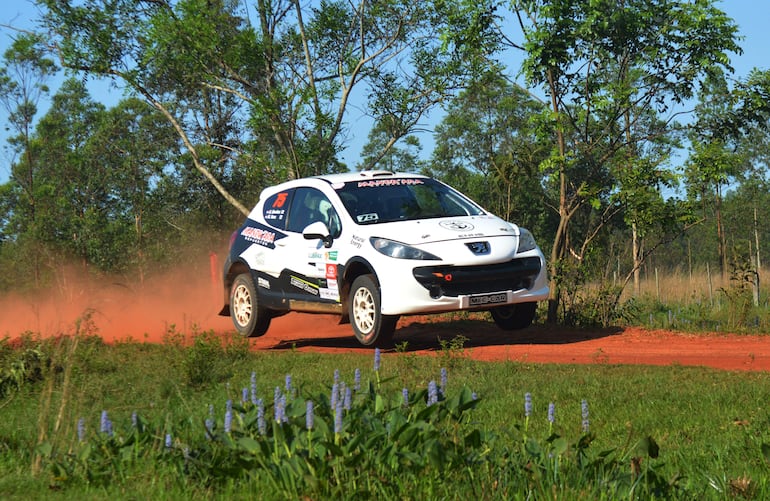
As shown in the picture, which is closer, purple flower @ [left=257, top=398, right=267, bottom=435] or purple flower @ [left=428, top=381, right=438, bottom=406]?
purple flower @ [left=257, top=398, right=267, bottom=435]

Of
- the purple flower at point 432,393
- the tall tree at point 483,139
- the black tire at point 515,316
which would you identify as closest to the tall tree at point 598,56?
the black tire at point 515,316

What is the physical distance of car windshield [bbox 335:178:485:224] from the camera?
38.7 feet

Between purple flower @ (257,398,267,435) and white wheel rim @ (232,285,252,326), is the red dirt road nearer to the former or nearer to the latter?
white wheel rim @ (232,285,252,326)

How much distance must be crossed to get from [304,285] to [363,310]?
3.82ft

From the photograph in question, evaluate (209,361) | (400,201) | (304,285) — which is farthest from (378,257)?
(209,361)

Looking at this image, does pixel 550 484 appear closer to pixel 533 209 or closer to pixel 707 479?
pixel 707 479

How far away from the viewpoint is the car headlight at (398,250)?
35.7ft

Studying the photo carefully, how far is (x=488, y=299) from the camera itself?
11.1 m

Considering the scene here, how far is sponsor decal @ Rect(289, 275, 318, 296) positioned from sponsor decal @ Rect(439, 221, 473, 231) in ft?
5.85

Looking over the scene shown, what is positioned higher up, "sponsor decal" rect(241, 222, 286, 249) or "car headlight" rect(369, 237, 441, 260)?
"sponsor decal" rect(241, 222, 286, 249)

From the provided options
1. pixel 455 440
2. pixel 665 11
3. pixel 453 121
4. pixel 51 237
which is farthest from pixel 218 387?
pixel 453 121

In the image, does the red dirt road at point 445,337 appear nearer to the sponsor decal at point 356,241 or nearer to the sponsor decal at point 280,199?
the sponsor decal at point 356,241

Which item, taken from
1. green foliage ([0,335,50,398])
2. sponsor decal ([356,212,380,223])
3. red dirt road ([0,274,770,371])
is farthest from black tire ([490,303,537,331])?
green foliage ([0,335,50,398])

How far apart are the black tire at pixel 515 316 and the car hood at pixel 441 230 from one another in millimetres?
1151
